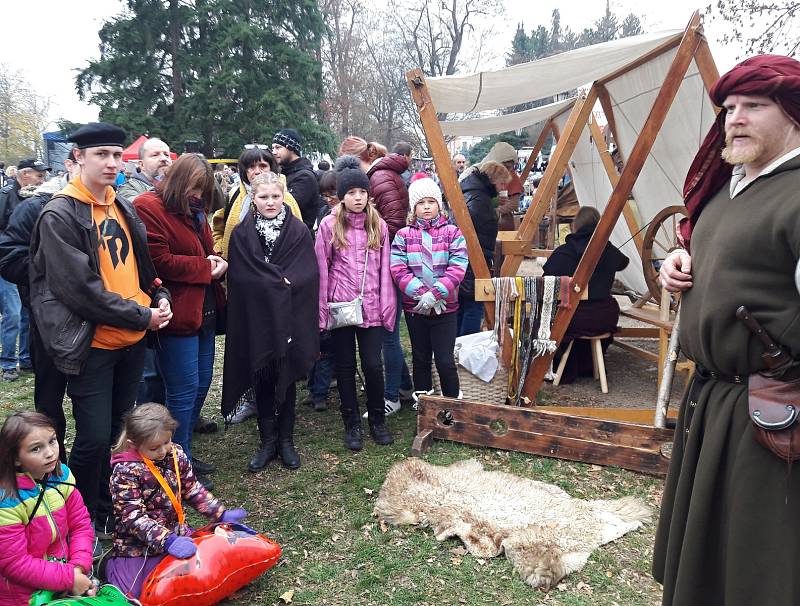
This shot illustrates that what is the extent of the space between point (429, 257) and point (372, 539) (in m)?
1.76

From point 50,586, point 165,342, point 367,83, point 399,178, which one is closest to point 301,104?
point 367,83

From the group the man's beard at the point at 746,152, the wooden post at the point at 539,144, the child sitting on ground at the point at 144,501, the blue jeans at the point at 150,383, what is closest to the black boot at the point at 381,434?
the blue jeans at the point at 150,383

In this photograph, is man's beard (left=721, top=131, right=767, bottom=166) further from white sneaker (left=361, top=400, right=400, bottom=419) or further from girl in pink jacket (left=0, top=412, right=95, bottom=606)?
white sneaker (left=361, top=400, right=400, bottom=419)

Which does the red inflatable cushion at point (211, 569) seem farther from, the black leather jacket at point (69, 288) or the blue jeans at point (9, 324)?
the blue jeans at point (9, 324)

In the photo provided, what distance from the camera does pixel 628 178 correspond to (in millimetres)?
3930

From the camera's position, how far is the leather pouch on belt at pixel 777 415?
1547mm

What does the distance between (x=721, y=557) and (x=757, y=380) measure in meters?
0.53

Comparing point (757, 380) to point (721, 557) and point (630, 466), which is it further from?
point (630, 466)

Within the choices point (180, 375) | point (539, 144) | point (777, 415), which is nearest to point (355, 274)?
point (180, 375)

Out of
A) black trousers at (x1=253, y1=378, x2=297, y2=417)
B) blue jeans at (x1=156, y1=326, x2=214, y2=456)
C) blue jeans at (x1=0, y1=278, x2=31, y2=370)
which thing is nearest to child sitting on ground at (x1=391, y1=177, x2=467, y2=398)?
black trousers at (x1=253, y1=378, x2=297, y2=417)

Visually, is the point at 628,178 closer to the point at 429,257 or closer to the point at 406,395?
the point at 429,257

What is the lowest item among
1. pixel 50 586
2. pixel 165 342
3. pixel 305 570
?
pixel 305 570

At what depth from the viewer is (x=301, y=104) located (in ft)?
64.7

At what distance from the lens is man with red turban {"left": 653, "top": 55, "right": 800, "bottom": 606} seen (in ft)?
5.20
